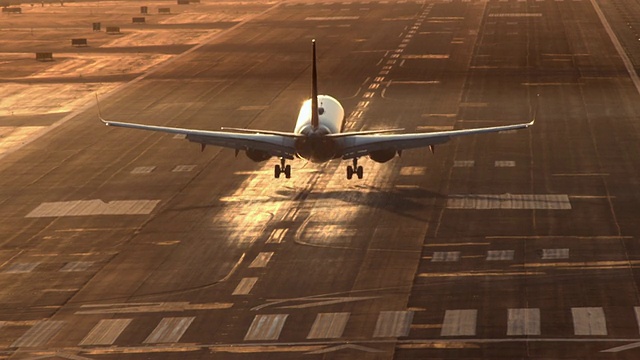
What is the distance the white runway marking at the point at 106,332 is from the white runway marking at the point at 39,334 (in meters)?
1.83

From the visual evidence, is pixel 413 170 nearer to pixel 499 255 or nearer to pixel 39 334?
pixel 499 255

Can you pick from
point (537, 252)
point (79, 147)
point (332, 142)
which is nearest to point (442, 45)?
point (79, 147)

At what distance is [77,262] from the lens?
78125 mm

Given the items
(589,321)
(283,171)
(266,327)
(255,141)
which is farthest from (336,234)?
(589,321)

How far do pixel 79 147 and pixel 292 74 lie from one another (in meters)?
43.9

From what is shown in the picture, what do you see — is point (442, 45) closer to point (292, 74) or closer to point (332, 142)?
point (292, 74)

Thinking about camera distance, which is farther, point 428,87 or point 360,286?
point 428,87

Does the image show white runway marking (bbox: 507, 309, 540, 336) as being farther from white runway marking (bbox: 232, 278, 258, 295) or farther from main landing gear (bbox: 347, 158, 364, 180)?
main landing gear (bbox: 347, 158, 364, 180)

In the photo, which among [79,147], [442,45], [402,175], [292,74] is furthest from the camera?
[442,45]

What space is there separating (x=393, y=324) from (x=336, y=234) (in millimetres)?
18091

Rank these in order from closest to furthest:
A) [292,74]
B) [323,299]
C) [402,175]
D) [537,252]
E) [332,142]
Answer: [323,299] → [537,252] → [332,142] → [402,175] → [292,74]

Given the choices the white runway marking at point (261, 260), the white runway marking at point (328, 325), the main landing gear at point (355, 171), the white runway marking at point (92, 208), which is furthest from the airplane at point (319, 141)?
the white runway marking at point (328, 325)

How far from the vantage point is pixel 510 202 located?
8962cm

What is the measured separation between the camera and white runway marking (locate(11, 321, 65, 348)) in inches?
2510
